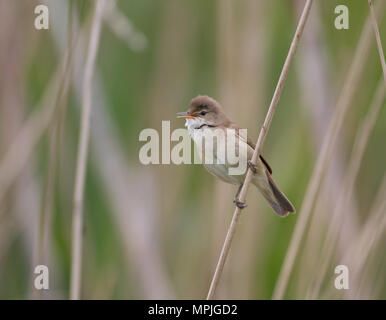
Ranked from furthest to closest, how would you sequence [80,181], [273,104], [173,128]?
[173,128] < [80,181] < [273,104]

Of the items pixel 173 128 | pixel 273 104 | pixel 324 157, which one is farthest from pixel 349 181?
pixel 173 128

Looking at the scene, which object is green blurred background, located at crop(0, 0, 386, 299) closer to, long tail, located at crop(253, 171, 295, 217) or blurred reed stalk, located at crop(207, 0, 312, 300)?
long tail, located at crop(253, 171, 295, 217)

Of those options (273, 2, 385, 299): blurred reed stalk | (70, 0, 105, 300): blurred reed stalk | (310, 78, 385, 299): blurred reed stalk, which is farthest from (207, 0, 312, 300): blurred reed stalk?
(70, 0, 105, 300): blurred reed stalk

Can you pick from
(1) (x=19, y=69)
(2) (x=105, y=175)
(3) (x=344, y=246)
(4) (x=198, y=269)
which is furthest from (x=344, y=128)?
(1) (x=19, y=69)

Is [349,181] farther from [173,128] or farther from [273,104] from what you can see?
[173,128]
